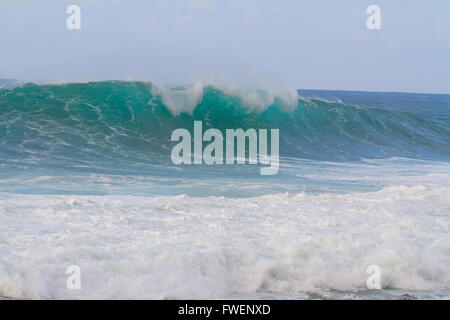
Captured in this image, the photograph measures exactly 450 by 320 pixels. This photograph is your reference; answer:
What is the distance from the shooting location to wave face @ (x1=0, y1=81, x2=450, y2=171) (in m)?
13.2

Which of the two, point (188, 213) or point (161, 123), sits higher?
point (161, 123)

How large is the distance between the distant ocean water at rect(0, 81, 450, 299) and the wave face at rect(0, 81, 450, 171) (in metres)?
0.09

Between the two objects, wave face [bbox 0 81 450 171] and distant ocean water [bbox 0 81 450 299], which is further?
wave face [bbox 0 81 450 171]

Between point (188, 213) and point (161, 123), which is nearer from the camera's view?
point (188, 213)

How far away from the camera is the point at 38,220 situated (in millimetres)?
6141

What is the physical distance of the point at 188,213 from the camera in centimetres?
692

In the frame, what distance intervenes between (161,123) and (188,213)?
9.80 metres

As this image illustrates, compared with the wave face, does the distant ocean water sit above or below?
below

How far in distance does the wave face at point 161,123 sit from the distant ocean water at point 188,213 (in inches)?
3.4

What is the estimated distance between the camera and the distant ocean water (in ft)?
15.1

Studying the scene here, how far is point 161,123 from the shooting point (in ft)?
54.0

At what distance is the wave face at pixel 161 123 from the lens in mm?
13219

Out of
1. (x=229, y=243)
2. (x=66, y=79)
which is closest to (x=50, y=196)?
(x=229, y=243)
